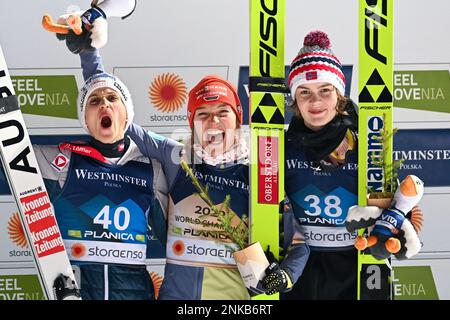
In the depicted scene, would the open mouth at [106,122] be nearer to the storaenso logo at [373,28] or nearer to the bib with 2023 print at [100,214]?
the bib with 2023 print at [100,214]

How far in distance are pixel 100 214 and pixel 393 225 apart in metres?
1.44

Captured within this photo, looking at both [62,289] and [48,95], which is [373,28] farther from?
[62,289]

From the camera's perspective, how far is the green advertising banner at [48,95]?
12.2ft

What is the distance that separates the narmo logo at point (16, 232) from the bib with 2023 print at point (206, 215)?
30.1 inches

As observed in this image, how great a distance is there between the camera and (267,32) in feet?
12.0

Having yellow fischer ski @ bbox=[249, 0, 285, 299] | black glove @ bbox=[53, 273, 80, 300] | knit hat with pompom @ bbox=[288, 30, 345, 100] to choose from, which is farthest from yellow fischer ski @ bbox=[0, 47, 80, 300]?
knit hat with pompom @ bbox=[288, 30, 345, 100]

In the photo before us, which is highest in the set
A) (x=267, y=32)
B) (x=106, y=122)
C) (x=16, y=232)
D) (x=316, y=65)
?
(x=267, y=32)

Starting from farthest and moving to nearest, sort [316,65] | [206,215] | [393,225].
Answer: [206,215], [316,65], [393,225]

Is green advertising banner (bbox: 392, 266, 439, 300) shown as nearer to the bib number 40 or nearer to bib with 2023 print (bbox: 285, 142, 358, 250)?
bib with 2023 print (bbox: 285, 142, 358, 250)

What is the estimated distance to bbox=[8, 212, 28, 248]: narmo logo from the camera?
12.3ft

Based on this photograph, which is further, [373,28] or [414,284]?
[414,284]

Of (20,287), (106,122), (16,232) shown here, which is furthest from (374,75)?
(20,287)

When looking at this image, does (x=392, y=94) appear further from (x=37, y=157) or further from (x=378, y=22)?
(x=37, y=157)

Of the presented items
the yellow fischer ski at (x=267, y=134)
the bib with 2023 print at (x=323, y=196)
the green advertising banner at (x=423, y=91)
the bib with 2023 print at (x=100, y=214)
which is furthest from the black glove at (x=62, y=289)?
the green advertising banner at (x=423, y=91)
